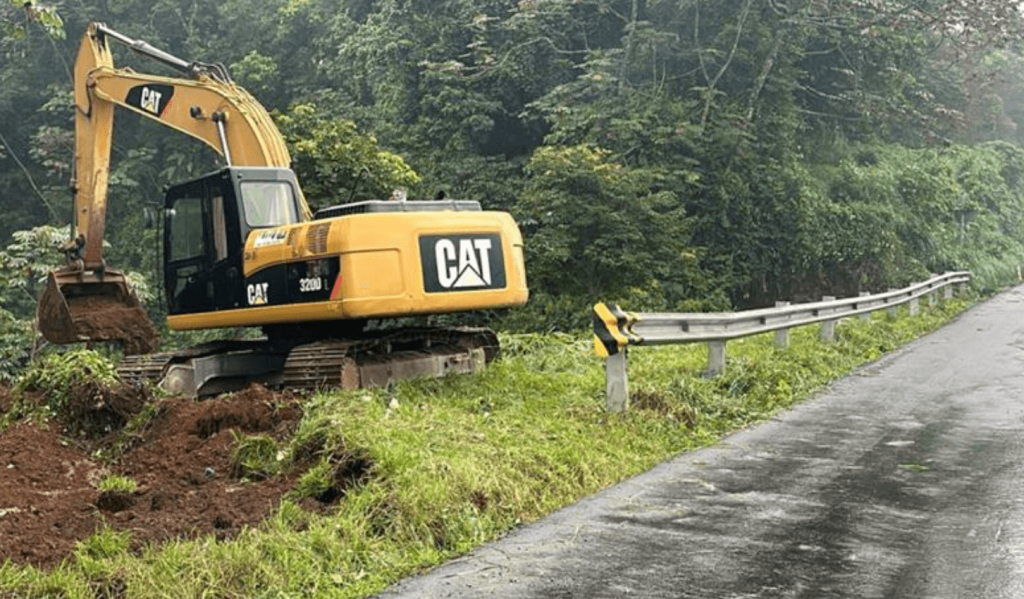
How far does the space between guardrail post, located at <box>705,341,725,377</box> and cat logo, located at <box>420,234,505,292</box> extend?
2435 mm

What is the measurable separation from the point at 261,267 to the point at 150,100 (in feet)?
12.7

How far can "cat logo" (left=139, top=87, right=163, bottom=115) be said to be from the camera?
44.3 feet

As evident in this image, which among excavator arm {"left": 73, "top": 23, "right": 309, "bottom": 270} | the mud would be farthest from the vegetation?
the mud

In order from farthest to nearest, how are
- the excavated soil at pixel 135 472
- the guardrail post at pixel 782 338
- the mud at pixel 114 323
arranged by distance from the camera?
the guardrail post at pixel 782 338, the mud at pixel 114 323, the excavated soil at pixel 135 472

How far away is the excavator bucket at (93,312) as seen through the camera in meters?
12.7

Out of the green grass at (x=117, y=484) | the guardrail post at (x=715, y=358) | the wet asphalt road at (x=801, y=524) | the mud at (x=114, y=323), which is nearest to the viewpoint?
the wet asphalt road at (x=801, y=524)

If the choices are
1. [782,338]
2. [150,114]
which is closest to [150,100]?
[150,114]

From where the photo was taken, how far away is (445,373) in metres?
11.4

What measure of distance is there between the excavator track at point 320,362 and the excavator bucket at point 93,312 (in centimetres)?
108

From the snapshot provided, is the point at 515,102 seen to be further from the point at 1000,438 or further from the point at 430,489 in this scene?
the point at 430,489

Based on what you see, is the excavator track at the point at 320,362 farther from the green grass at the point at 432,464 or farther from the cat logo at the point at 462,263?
the cat logo at the point at 462,263

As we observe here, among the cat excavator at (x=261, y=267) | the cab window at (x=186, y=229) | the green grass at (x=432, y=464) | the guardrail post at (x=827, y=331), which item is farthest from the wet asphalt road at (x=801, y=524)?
the cab window at (x=186, y=229)

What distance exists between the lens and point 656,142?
89.5ft

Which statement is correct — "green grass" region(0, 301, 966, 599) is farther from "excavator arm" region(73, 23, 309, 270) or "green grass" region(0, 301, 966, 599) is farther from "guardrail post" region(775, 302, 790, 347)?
"excavator arm" region(73, 23, 309, 270)
